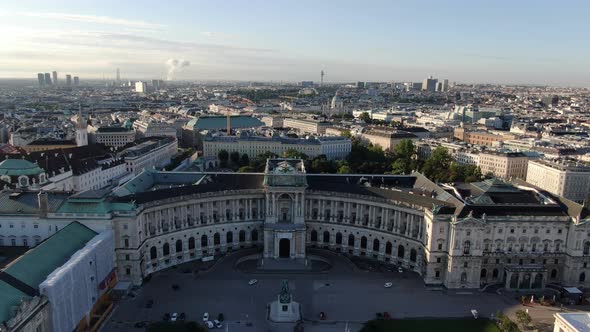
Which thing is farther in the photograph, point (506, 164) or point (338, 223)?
point (506, 164)

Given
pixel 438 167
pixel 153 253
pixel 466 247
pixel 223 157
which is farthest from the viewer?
pixel 223 157

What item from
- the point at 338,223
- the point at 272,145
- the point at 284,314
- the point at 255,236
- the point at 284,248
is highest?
the point at 272,145

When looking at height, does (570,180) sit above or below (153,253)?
above

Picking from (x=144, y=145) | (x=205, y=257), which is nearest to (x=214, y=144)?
(x=144, y=145)

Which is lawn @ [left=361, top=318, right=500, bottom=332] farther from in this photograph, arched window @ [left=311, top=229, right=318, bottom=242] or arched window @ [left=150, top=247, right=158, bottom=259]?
arched window @ [left=150, top=247, right=158, bottom=259]

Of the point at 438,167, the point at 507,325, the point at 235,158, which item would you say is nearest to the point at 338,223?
the point at 507,325

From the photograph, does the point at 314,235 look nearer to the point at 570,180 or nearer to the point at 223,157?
the point at 570,180

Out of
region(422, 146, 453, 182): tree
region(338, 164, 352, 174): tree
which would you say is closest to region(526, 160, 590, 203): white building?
region(422, 146, 453, 182): tree
